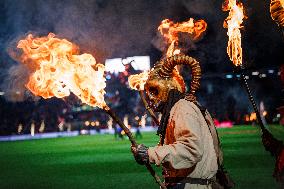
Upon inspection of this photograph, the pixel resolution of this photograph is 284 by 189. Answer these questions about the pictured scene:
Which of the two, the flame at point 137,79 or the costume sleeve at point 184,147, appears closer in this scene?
the costume sleeve at point 184,147

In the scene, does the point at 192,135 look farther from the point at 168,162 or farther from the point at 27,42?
the point at 27,42

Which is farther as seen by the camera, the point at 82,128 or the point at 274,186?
the point at 82,128

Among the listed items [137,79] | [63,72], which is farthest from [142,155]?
[137,79]

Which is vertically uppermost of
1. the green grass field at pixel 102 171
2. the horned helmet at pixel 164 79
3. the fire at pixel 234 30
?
the fire at pixel 234 30

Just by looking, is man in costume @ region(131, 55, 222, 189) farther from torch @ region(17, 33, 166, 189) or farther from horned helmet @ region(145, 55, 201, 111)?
torch @ region(17, 33, 166, 189)

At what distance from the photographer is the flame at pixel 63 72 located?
17.8 feet

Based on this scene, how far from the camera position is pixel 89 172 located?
13.8 metres

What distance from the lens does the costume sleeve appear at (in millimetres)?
3764

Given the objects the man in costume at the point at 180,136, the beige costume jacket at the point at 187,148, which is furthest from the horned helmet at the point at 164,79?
the beige costume jacket at the point at 187,148

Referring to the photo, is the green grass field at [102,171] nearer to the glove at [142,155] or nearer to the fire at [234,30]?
the fire at [234,30]

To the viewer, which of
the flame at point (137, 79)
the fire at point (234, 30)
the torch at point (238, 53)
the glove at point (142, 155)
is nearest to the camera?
the glove at point (142, 155)

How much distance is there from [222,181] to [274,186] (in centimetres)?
611

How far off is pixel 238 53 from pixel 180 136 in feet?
8.74

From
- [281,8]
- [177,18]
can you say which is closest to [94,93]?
[281,8]
